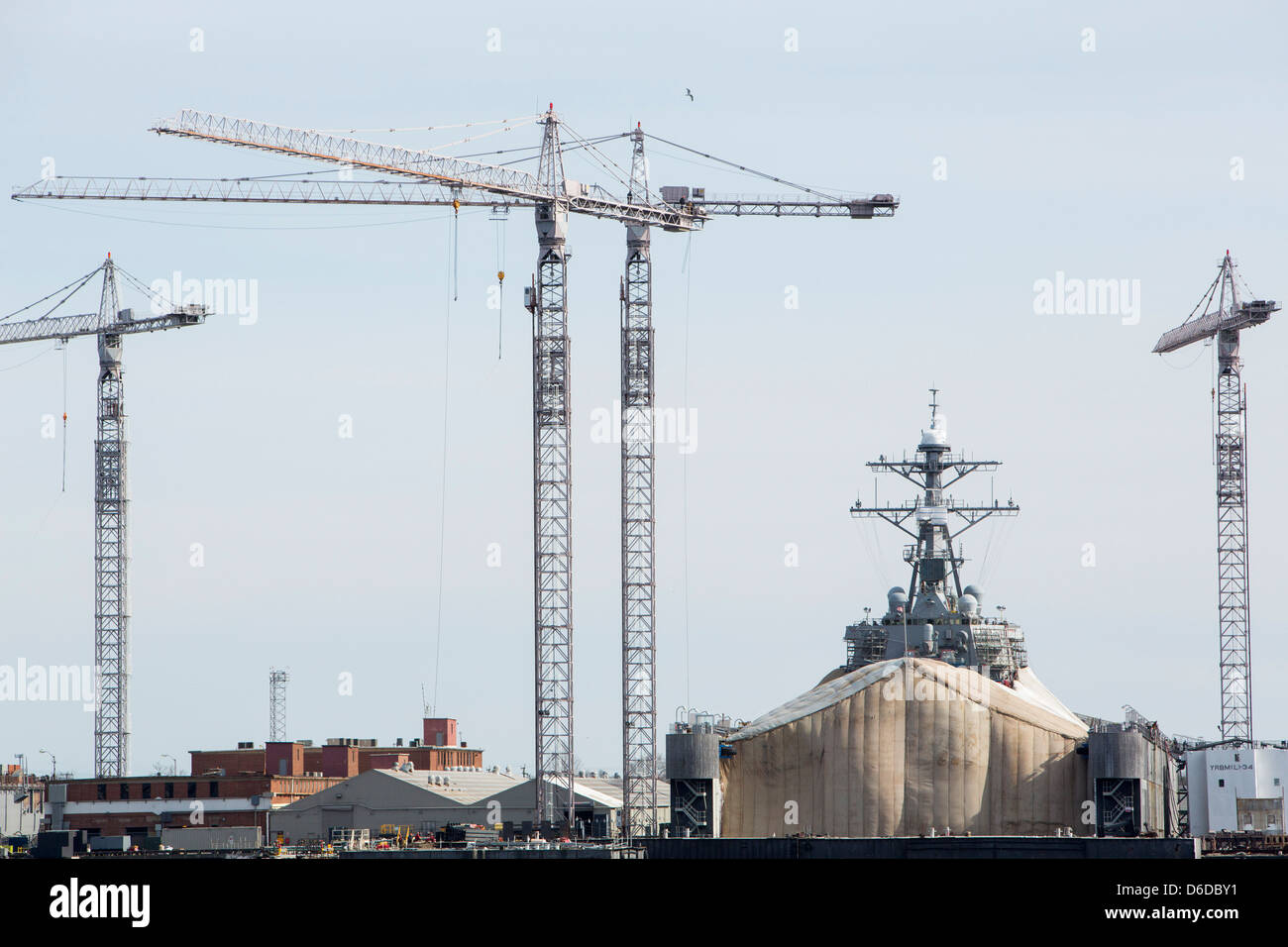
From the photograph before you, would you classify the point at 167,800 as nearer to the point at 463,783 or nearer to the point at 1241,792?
the point at 463,783

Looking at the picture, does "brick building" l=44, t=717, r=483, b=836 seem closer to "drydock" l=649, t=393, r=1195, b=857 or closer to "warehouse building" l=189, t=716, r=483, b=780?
"warehouse building" l=189, t=716, r=483, b=780

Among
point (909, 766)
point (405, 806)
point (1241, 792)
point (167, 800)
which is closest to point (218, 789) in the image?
point (167, 800)

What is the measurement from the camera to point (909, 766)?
107 metres

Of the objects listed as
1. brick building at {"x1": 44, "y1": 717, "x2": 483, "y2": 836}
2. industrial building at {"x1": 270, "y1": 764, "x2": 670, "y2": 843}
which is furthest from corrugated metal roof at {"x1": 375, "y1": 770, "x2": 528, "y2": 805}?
brick building at {"x1": 44, "y1": 717, "x2": 483, "y2": 836}

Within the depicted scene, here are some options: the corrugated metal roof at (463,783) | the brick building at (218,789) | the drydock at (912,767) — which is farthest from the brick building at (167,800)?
the drydock at (912,767)

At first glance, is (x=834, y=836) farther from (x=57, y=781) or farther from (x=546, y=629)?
(x=57, y=781)

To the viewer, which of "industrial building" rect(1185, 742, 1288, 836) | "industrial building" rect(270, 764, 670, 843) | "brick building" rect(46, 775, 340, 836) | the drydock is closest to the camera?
the drydock

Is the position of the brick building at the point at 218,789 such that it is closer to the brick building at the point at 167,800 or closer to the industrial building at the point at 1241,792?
the brick building at the point at 167,800

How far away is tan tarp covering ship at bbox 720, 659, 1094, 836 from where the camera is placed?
10562 centimetres

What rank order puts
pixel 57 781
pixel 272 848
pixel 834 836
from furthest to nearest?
pixel 57 781 → pixel 272 848 → pixel 834 836

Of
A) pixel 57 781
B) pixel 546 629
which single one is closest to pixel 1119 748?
pixel 546 629

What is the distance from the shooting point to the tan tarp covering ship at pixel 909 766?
10562 centimetres
